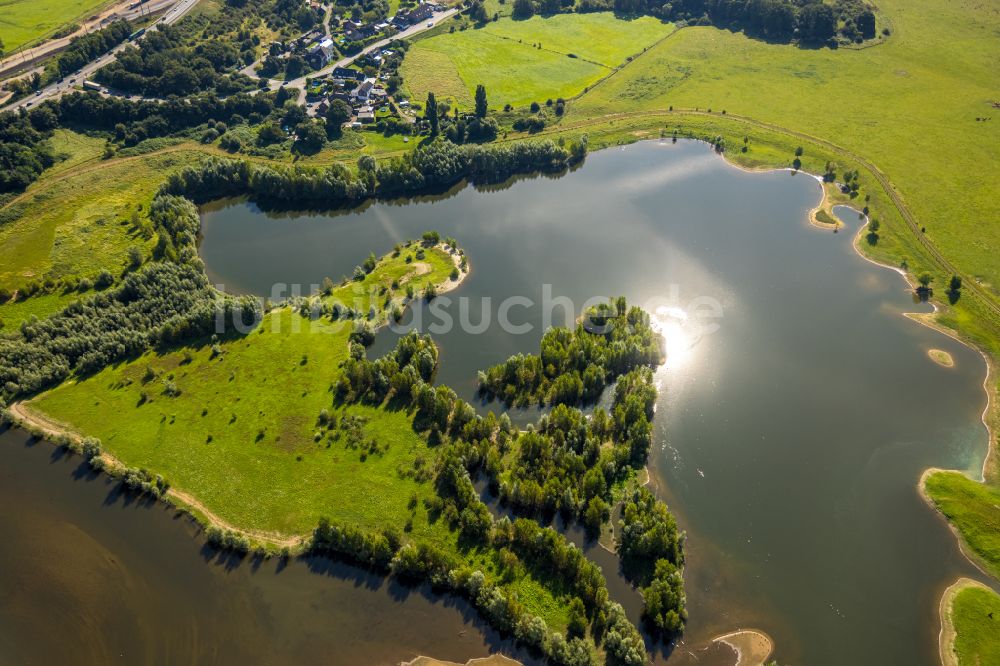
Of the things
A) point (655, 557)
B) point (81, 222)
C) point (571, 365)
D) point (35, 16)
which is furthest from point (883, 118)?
point (35, 16)

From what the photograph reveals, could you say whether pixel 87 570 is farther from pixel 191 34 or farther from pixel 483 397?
pixel 191 34

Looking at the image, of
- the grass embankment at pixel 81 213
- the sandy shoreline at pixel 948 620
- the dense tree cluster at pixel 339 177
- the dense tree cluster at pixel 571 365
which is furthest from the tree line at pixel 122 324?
the sandy shoreline at pixel 948 620

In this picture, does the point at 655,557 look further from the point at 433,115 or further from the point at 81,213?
the point at 81,213

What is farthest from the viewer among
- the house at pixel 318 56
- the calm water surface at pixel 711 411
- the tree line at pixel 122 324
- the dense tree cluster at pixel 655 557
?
the house at pixel 318 56

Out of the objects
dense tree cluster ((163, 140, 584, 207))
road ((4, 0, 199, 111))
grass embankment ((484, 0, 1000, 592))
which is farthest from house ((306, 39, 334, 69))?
grass embankment ((484, 0, 1000, 592))

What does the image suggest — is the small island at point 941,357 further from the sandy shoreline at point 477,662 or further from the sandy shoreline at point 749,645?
the sandy shoreline at point 477,662

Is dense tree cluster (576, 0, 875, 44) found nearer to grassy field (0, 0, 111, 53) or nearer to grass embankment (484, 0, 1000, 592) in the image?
grass embankment (484, 0, 1000, 592)
